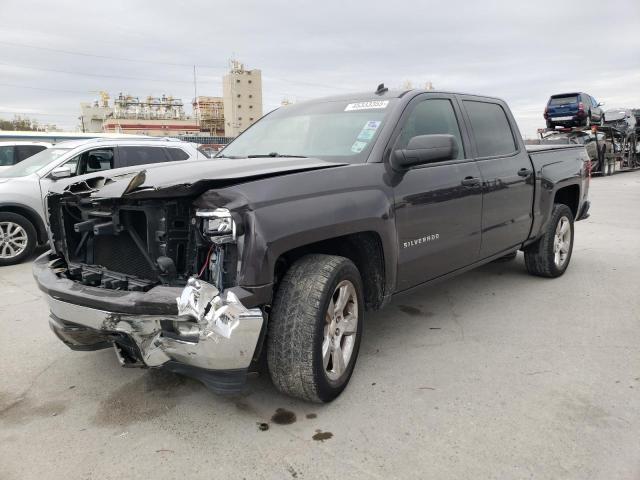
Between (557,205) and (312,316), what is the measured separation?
3.99 meters

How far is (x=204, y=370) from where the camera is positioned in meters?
2.45

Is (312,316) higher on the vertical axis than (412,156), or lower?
lower

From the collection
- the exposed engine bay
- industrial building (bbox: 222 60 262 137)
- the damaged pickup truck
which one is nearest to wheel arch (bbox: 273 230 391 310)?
the damaged pickup truck

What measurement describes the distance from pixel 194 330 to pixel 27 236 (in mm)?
5864

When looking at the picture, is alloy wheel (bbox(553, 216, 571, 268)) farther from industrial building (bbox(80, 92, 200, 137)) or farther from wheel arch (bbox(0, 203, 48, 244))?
industrial building (bbox(80, 92, 200, 137))

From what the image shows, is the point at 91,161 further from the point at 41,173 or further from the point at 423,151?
the point at 423,151

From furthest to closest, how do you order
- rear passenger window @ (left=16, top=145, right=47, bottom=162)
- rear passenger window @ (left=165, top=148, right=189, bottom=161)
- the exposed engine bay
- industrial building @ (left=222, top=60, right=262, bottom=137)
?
industrial building @ (left=222, top=60, right=262, bottom=137) → rear passenger window @ (left=16, top=145, right=47, bottom=162) → rear passenger window @ (left=165, top=148, right=189, bottom=161) → the exposed engine bay

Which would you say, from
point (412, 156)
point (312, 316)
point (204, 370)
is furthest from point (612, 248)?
point (204, 370)

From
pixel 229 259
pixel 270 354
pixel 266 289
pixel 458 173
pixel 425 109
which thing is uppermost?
pixel 425 109

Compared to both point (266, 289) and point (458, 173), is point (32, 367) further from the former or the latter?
point (458, 173)

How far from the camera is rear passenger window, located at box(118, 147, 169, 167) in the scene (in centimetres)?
797

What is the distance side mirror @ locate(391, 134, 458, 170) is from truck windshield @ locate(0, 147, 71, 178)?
6278 millimetres

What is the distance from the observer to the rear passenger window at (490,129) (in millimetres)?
4285

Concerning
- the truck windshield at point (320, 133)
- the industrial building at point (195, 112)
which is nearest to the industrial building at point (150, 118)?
the industrial building at point (195, 112)
